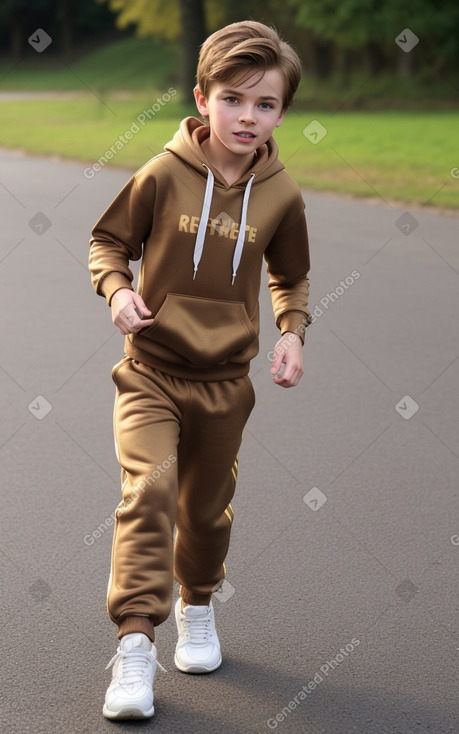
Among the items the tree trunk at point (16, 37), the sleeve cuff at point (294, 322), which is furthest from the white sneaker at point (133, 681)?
the tree trunk at point (16, 37)

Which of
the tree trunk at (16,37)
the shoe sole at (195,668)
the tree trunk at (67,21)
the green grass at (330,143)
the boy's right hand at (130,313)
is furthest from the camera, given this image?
the tree trunk at (16,37)

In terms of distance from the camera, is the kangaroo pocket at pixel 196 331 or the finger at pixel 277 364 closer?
Result: the kangaroo pocket at pixel 196 331

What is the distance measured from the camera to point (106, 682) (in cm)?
328

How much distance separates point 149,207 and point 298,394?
3.52 m

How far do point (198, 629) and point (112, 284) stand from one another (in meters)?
1.09

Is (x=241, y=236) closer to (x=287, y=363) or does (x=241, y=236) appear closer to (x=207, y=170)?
(x=207, y=170)

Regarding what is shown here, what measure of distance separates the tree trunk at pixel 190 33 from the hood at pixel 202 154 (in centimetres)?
3064

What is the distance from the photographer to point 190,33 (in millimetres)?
33344

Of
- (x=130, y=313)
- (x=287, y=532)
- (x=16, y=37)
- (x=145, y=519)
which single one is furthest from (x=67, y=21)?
(x=145, y=519)

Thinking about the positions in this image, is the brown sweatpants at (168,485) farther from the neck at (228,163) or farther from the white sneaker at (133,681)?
the neck at (228,163)

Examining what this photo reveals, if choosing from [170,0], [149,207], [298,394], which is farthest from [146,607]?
[170,0]

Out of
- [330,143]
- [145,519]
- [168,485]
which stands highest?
[330,143]

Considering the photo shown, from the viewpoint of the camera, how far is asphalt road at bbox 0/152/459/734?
323cm

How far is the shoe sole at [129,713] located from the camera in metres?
3.01
